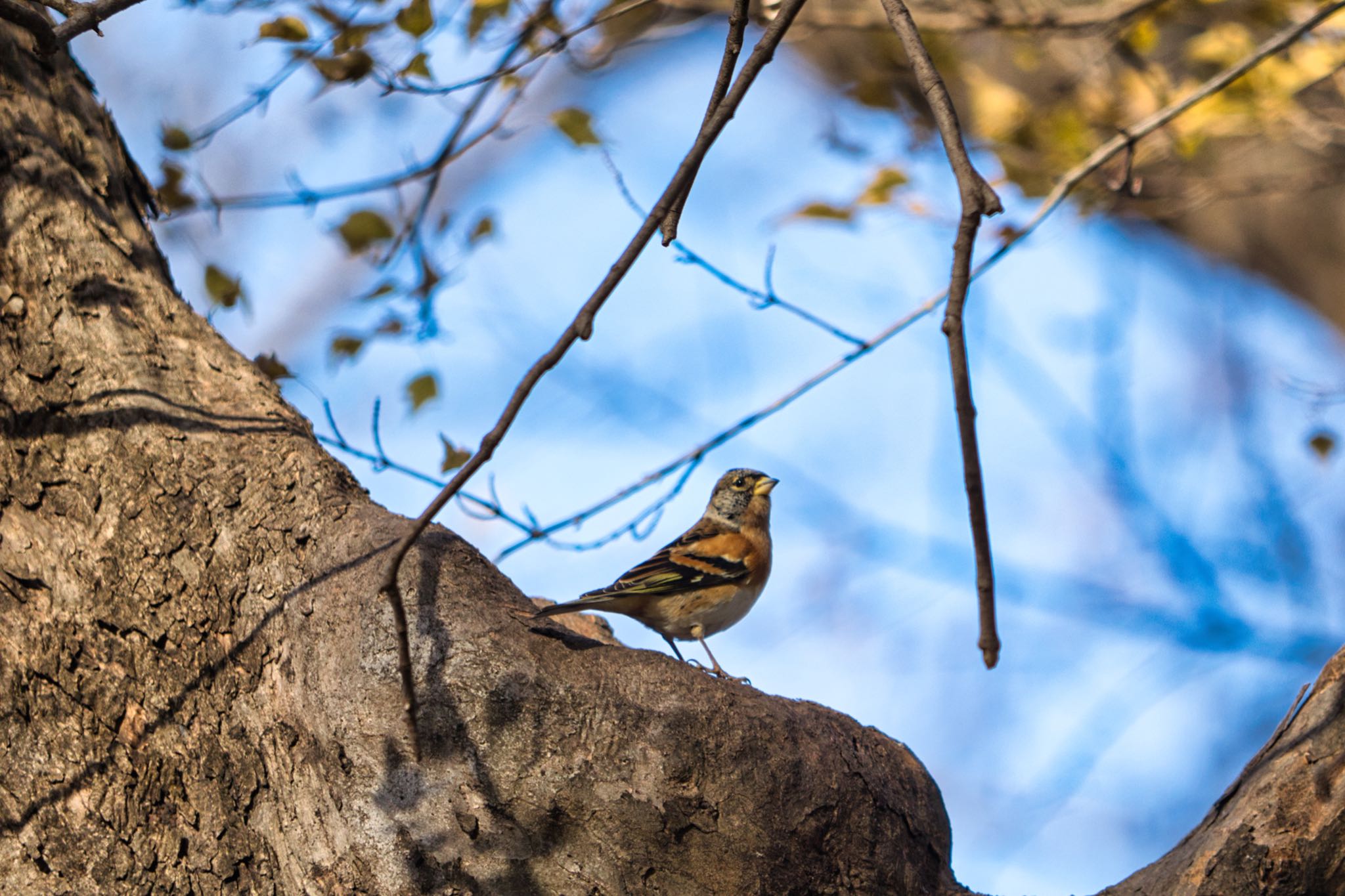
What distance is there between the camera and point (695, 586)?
14.5 ft

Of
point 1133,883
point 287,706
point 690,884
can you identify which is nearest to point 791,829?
point 690,884

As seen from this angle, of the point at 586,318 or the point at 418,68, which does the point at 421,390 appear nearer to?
the point at 418,68

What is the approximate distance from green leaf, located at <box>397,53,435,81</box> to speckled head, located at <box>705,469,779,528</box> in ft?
8.66

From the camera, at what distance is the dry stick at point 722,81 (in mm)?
2141

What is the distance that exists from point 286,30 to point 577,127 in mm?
1077

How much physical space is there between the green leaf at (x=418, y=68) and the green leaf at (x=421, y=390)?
1.25m

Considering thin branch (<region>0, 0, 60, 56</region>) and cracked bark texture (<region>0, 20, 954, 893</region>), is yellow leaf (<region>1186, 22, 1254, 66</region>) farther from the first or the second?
thin branch (<region>0, 0, 60, 56</region>)

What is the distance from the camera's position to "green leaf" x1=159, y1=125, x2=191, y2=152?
14.5 ft

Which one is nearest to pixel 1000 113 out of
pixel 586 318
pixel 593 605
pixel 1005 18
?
pixel 1005 18

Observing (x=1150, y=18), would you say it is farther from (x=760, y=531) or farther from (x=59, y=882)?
(x=59, y=882)

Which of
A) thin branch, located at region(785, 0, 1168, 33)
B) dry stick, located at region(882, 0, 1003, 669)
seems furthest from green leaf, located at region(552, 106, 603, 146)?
dry stick, located at region(882, 0, 1003, 669)

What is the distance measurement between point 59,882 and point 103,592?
27.2 inches

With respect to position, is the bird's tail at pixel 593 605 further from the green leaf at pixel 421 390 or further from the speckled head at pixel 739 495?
the speckled head at pixel 739 495

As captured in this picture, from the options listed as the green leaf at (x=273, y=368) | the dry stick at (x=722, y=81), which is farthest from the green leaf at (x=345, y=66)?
the dry stick at (x=722, y=81)
